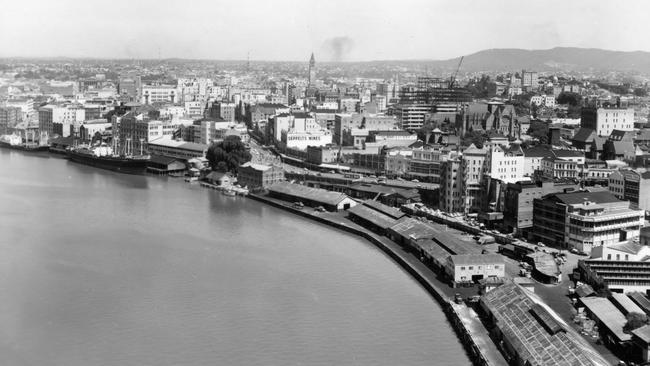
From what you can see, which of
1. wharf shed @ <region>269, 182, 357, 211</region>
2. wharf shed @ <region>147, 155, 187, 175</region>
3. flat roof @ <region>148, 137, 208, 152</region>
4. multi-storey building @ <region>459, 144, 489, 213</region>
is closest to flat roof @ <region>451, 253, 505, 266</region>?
multi-storey building @ <region>459, 144, 489, 213</region>

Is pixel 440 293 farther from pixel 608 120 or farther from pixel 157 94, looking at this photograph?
pixel 157 94

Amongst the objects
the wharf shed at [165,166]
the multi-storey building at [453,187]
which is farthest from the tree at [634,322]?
the wharf shed at [165,166]

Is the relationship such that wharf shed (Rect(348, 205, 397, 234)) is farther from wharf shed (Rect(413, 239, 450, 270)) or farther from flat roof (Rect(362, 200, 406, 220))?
wharf shed (Rect(413, 239, 450, 270))

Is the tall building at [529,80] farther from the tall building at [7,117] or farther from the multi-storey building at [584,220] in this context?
the multi-storey building at [584,220]

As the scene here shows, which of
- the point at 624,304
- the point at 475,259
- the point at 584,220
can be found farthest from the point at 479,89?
the point at 624,304

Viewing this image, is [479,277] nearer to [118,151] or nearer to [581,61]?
[118,151]

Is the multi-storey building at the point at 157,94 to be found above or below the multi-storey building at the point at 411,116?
above
